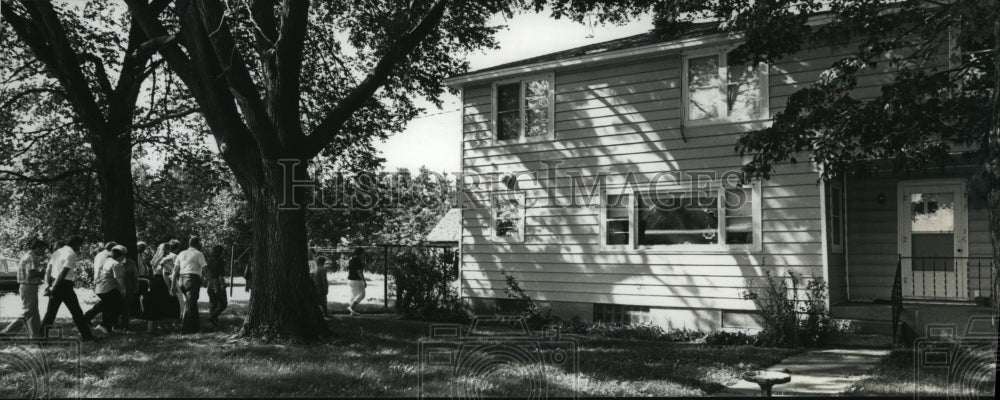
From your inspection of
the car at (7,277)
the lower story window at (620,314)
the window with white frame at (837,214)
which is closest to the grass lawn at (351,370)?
the lower story window at (620,314)

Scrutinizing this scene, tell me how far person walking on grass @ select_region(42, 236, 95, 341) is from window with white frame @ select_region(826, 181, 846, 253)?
12.7 metres

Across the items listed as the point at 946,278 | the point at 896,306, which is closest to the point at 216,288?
the point at 896,306

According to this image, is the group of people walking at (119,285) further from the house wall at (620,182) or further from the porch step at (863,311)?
the porch step at (863,311)

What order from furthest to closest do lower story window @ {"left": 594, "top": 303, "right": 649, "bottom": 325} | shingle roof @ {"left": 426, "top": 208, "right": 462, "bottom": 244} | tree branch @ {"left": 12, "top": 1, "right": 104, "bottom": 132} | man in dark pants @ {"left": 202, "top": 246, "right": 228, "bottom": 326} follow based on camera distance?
1. shingle roof @ {"left": 426, "top": 208, "right": 462, "bottom": 244}
2. lower story window @ {"left": 594, "top": 303, "right": 649, "bottom": 325}
3. tree branch @ {"left": 12, "top": 1, "right": 104, "bottom": 132}
4. man in dark pants @ {"left": 202, "top": 246, "right": 228, "bottom": 326}

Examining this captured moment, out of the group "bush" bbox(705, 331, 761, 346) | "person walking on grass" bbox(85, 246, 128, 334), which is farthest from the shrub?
"person walking on grass" bbox(85, 246, 128, 334)

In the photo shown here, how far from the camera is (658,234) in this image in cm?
1447

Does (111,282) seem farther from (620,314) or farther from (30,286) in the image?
(620,314)

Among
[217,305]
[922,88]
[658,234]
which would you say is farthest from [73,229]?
[922,88]

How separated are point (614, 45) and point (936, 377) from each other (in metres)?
9.66

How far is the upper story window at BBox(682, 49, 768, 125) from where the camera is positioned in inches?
530

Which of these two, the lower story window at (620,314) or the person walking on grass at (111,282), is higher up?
→ the person walking on grass at (111,282)

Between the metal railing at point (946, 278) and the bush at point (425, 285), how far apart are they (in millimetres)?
9069

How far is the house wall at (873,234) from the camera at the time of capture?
13.4 metres

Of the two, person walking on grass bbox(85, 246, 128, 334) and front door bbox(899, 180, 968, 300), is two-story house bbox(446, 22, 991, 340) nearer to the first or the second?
front door bbox(899, 180, 968, 300)
